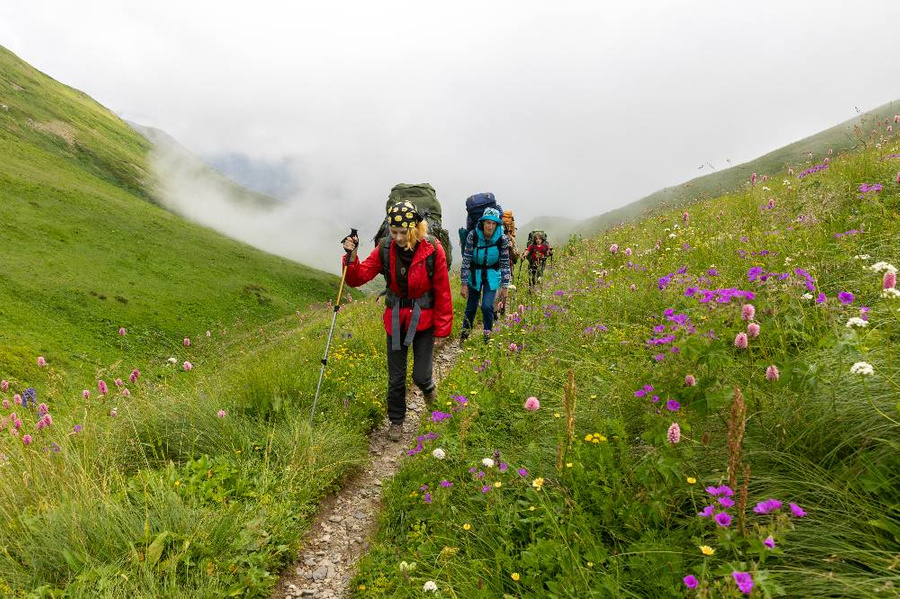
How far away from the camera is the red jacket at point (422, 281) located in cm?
630

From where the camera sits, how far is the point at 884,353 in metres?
3.02

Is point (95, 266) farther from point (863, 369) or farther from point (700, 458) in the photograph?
point (863, 369)

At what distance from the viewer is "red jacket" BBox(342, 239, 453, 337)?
630 centimetres

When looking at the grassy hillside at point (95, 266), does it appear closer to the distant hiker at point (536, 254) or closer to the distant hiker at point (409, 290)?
the distant hiker at point (409, 290)

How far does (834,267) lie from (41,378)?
34992 millimetres

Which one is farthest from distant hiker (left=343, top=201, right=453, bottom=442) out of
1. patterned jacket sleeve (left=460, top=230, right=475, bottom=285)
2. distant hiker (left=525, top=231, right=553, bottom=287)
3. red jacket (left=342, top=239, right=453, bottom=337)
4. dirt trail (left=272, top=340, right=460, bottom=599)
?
distant hiker (left=525, top=231, right=553, bottom=287)

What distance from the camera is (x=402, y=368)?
6820 mm

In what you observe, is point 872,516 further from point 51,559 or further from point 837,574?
point 51,559

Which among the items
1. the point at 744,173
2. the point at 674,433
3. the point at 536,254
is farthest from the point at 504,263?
the point at 744,173

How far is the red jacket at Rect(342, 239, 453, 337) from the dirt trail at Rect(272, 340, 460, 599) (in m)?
1.93

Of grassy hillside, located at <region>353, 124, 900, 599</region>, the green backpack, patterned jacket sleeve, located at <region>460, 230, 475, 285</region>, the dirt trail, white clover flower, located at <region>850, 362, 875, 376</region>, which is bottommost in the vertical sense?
the dirt trail

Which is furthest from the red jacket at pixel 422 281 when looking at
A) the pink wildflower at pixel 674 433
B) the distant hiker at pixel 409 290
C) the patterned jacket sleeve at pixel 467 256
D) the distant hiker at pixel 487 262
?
the pink wildflower at pixel 674 433

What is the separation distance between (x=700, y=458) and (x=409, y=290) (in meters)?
4.28

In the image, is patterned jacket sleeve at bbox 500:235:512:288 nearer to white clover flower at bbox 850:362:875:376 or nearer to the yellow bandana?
the yellow bandana
